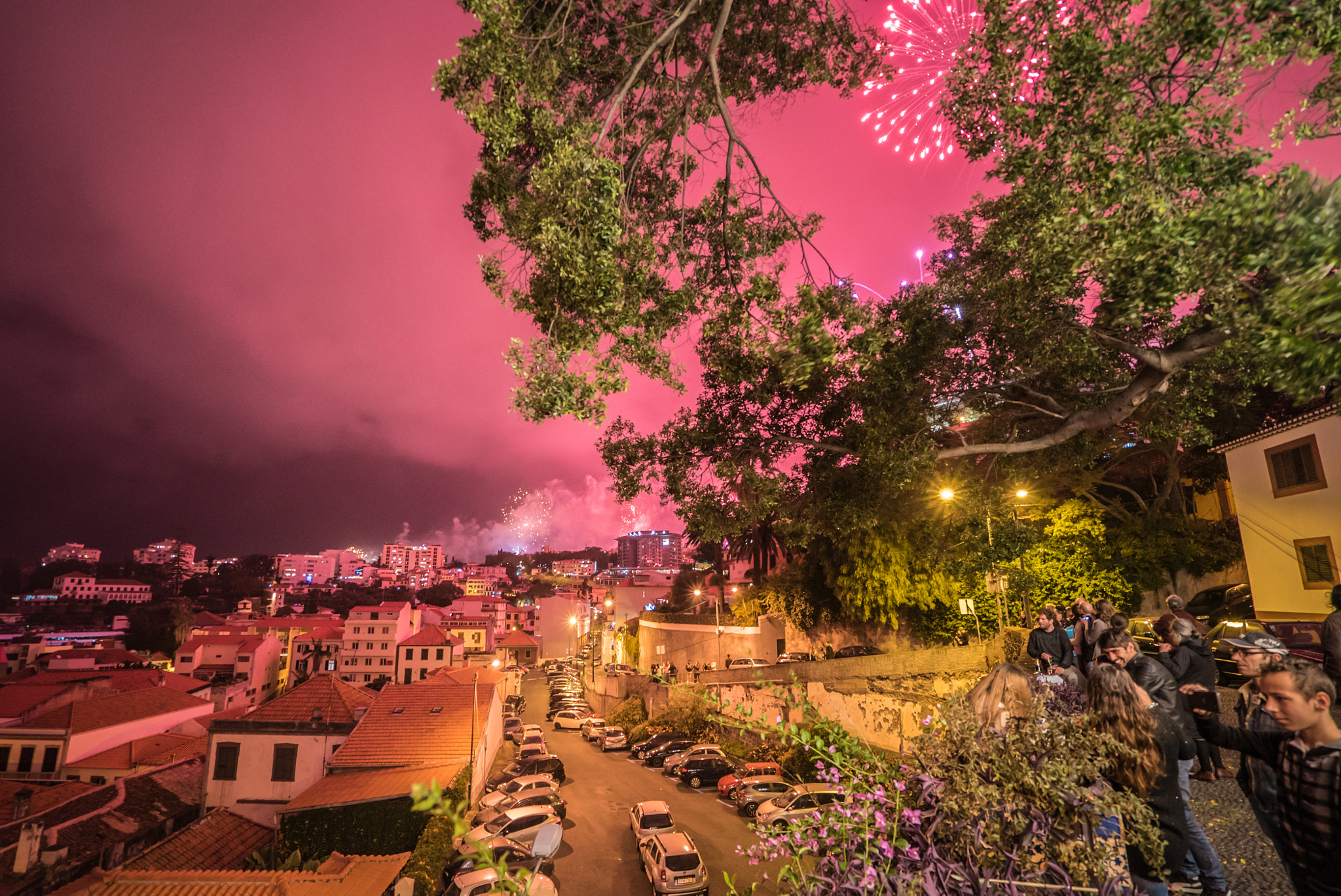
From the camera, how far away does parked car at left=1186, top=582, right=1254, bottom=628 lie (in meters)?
17.5

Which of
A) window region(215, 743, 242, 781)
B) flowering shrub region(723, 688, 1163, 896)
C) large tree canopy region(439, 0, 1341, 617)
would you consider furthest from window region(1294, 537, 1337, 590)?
window region(215, 743, 242, 781)

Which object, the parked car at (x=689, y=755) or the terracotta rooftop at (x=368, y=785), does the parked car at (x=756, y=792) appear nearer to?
the parked car at (x=689, y=755)

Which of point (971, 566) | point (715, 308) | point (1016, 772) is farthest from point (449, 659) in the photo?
point (1016, 772)

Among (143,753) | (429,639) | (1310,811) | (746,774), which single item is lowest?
(143,753)

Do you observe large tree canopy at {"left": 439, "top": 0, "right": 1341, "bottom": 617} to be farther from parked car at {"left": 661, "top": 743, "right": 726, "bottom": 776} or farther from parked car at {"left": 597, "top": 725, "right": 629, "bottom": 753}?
parked car at {"left": 597, "top": 725, "right": 629, "bottom": 753}

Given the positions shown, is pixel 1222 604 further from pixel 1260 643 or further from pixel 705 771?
pixel 1260 643

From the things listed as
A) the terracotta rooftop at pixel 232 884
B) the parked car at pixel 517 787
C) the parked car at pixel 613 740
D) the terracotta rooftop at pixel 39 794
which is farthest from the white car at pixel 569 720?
the terracotta rooftop at pixel 232 884

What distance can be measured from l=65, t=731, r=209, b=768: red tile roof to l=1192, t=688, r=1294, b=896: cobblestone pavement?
112ft

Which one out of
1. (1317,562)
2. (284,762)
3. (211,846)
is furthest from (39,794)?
(1317,562)

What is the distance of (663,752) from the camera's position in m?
24.0

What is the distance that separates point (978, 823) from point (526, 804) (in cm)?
1884

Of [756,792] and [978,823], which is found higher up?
[978,823]

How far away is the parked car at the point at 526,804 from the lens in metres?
→ 17.2

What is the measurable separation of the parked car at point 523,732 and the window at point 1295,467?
93.6 feet
